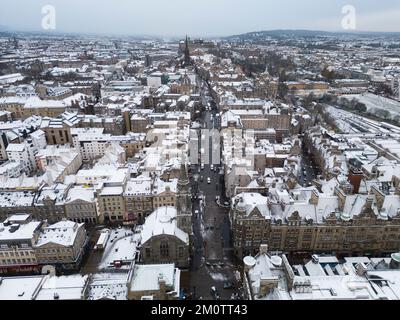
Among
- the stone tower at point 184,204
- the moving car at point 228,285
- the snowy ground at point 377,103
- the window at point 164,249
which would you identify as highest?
the snowy ground at point 377,103

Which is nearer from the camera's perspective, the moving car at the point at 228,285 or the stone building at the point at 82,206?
the moving car at the point at 228,285

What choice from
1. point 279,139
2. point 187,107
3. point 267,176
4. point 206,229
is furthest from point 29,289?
point 187,107

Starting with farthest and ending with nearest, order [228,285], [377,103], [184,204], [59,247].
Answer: [377,103] < [184,204] < [59,247] < [228,285]

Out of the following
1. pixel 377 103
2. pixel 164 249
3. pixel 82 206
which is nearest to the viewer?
pixel 164 249

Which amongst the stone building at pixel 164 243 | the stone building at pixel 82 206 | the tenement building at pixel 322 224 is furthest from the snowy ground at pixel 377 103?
the stone building at pixel 82 206

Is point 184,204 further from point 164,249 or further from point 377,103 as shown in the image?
point 377,103

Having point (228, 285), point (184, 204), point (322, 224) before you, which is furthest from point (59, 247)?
point (322, 224)

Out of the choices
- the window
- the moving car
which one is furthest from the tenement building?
the window

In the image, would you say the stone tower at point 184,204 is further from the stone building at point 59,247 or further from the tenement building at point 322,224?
the stone building at point 59,247

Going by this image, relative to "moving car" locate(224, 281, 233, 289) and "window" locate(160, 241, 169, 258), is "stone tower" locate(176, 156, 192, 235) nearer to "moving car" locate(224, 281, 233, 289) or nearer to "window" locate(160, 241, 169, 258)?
"window" locate(160, 241, 169, 258)
